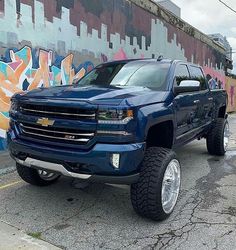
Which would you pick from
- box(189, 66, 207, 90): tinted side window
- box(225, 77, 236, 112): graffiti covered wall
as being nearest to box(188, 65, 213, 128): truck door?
box(189, 66, 207, 90): tinted side window

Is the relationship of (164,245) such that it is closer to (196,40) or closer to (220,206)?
(220,206)

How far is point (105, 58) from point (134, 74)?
537 cm

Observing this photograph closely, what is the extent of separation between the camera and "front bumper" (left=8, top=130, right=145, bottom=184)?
3627 mm

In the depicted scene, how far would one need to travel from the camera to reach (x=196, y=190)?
5.28 metres

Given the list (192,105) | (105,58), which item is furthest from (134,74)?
(105,58)

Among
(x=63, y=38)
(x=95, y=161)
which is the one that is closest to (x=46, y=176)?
(x=95, y=161)

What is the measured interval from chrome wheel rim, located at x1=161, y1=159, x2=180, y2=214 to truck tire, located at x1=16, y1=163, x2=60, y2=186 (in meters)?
1.57

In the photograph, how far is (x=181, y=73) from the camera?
565 centimetres

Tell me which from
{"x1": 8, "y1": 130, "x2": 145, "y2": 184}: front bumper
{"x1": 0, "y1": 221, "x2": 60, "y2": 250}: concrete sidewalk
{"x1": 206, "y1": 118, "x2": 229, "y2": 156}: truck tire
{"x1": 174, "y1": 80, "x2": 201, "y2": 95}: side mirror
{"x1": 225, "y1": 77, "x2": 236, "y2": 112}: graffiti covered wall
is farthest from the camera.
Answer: {"x1": 225, "y1": 77, "x2": 236, "y2": 112}: graffiti covered wall

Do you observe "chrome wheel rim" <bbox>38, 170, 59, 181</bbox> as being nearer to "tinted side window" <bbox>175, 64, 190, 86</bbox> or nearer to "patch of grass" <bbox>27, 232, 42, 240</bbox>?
"patch of grass" <bbox>27, 232, 42, 240</bbox>

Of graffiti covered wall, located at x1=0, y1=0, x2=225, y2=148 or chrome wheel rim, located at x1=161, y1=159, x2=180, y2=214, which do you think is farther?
graffiti covered wall, located at x1=0, y1=0, x2=225, y2=148

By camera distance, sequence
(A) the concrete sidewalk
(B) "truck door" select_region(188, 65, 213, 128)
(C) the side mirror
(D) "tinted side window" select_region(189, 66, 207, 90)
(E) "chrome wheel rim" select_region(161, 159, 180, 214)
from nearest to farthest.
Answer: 1. (A) the concrete sidewalk
2. (E) "chrome wheel rim" select_region(161, 159, 180, 214)
3. (C) the side mirror
4. (B) "truck door" select_region(188, 65, 213, 128)
5. (D) "tinted side window" select_region(189, 66, 207, 90)

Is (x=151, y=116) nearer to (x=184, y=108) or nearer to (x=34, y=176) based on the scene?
(x=184, y=108)

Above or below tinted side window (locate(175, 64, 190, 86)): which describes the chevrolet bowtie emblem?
below
